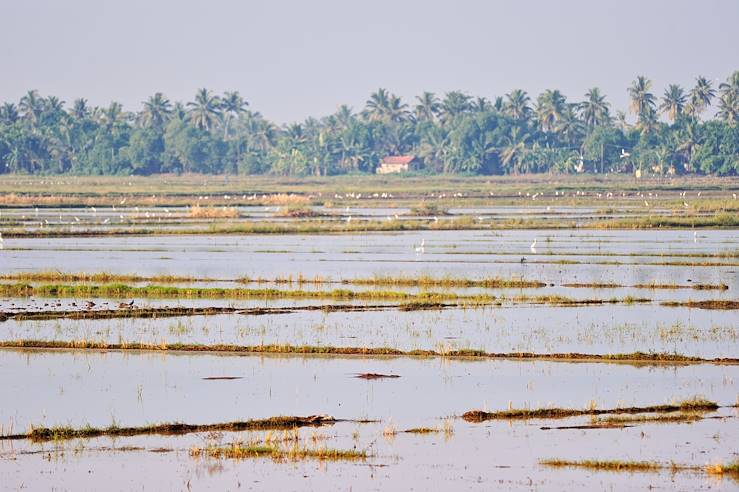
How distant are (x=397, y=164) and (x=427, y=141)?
669cm

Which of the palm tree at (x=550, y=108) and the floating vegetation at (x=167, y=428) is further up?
the palm tree at (x=550, y=108)

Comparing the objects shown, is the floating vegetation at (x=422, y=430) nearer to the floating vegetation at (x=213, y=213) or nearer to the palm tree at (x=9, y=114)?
the floating vegetation at (x=213, y=213)

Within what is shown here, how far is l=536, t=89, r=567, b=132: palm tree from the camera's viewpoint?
14700 cm

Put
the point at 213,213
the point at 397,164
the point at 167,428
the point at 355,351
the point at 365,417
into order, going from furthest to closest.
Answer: the point at 397,164 < the point at 213,213 < the point at 355,351 < the point at 365,417 < the point at 167,428

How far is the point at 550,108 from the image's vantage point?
485ft

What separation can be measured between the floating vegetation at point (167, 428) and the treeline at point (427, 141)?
109 metres

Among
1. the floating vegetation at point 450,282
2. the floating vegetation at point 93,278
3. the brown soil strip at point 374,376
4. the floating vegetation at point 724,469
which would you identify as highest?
the floating vegetation at point 93,278

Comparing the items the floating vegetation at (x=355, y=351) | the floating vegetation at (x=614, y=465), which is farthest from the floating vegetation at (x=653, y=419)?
the floating vegetation at (x=355, y=351)

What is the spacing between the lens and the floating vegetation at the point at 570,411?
16203 mm

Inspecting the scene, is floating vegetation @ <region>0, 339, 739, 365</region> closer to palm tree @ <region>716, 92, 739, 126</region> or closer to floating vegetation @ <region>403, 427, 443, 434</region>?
floating vegetation @ <region>403, 427, 443, 434</region>

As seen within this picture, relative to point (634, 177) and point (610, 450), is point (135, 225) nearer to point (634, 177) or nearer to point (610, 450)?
point (610, 450)

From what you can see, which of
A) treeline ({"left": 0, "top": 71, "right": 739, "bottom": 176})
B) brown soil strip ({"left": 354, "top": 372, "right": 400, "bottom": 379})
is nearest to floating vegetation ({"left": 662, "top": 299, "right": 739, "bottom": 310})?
brown soil strip ({"left": 354, "top": 372, "right": 400, "bottom": 379})

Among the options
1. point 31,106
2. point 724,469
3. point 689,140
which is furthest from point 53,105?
point 724,469

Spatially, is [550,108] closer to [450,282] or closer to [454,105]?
[454,105]
